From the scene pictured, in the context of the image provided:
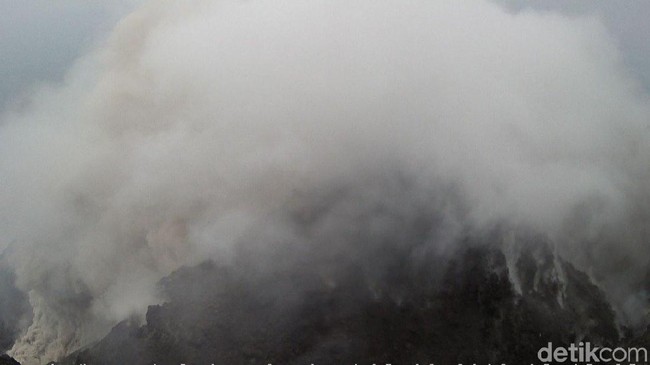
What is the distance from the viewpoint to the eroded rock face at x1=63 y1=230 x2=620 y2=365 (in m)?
61.9

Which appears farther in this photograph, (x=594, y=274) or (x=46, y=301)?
(x=46, y=301)

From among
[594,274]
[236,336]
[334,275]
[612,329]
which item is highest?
[594,274]

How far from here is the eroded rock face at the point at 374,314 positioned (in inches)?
2437

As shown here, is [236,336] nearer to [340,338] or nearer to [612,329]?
[340,338]

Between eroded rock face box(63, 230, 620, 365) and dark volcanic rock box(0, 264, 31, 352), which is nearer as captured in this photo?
eroded rock face box(63, 230, 620, 365)

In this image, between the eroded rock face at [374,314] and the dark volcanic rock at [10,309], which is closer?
the eroded rock face at [374,314]

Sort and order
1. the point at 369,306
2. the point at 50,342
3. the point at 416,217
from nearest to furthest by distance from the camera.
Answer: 1. the point at 369,306
2. the point at 416,217
3. the point at 50,342

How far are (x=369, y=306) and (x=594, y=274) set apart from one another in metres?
32.6

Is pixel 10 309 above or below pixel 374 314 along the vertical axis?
above

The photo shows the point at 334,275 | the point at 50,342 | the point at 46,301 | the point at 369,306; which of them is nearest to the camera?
the point at 369,306

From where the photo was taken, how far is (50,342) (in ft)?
301

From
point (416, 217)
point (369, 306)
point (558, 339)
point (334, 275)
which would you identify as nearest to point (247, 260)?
point (334, 275)

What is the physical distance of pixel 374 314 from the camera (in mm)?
66000

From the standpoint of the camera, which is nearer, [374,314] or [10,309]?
[374,314]
